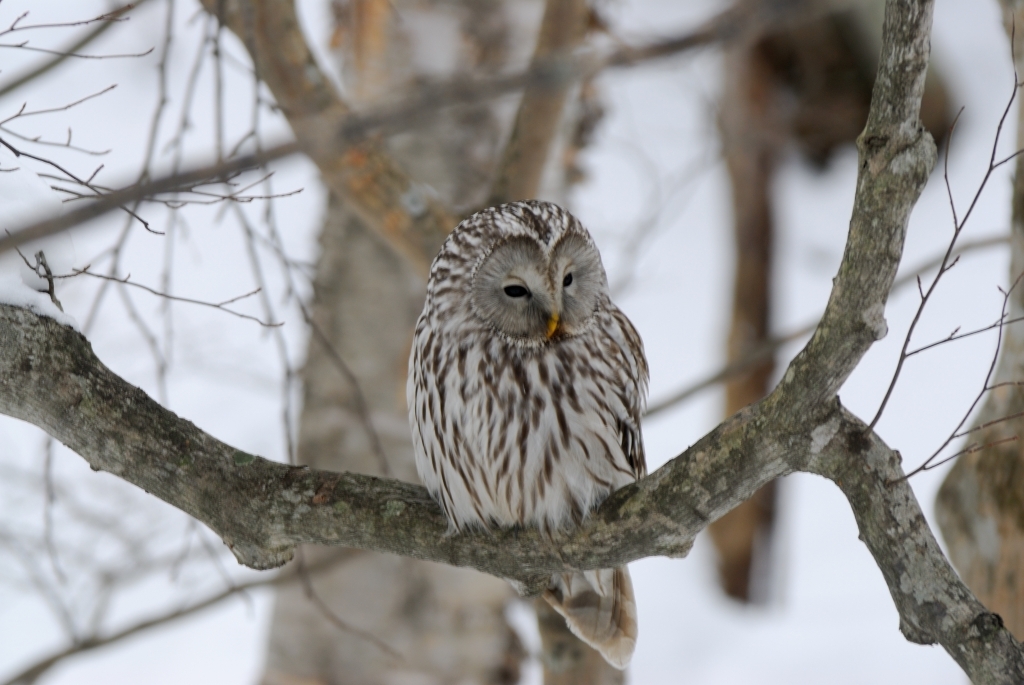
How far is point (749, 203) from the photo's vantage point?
28.8ft

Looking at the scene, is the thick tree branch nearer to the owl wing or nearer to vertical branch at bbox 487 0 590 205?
the owl wing

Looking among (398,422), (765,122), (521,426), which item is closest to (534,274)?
(521,426)

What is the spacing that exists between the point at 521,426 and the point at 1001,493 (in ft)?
5.60

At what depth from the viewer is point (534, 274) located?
273cm

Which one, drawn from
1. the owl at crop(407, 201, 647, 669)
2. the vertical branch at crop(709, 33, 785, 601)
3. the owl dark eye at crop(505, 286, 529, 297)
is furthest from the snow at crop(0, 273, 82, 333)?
the vertical branch at crop(709, 33, 785, 601)

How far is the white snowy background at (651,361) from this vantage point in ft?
18.0

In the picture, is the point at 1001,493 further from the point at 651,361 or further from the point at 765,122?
the point at 651,361

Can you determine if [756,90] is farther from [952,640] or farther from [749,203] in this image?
[952,640]

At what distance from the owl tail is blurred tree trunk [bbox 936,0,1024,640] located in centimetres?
118

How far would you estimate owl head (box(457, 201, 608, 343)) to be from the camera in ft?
8.95

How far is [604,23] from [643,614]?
4.97 m

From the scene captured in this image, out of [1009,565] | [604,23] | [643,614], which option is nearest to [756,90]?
[643,614]

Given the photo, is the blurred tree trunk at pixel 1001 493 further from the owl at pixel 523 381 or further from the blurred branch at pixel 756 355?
the owl at pixel 523 381

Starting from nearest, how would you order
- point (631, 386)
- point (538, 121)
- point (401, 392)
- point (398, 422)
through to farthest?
point (631, 386)
point (538, 121)
point (401, 392)
point (398, 422)
